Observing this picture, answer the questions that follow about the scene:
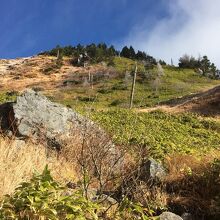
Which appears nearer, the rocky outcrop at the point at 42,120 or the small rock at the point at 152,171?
the small rock at the point at 152,171

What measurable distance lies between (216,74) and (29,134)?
83.1 m

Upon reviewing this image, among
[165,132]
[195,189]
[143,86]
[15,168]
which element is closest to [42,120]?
[195,189]

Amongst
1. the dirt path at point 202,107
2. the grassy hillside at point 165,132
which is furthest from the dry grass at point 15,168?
the dirt path at point 202,107

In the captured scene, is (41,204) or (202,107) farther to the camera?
(202,107)

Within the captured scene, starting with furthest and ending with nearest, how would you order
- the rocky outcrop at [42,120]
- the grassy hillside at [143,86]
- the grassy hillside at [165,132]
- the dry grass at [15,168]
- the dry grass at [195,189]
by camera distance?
the grassy hillside at [143,86] < the grassy hillside at [165,132] < the rocky outcrop at [42,120] < the dry grass at [195,189] < the dry grass at [15,168]

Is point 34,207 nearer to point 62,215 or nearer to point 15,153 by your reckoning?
point 62,215

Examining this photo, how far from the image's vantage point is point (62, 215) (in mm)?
4641

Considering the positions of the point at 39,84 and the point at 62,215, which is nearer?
the point at 62,215

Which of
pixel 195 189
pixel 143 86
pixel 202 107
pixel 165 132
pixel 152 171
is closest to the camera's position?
pixel 195 189

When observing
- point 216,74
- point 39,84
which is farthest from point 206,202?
point 216,74

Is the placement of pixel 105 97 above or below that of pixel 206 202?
above

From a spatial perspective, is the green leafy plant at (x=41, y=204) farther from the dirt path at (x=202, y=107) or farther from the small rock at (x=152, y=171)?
the dirt path at (x=202, y=107)

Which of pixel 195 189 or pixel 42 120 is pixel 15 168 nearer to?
pixel 195 189

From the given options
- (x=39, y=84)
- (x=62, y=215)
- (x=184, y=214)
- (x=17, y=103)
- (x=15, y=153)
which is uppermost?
(x=39, y=84)
